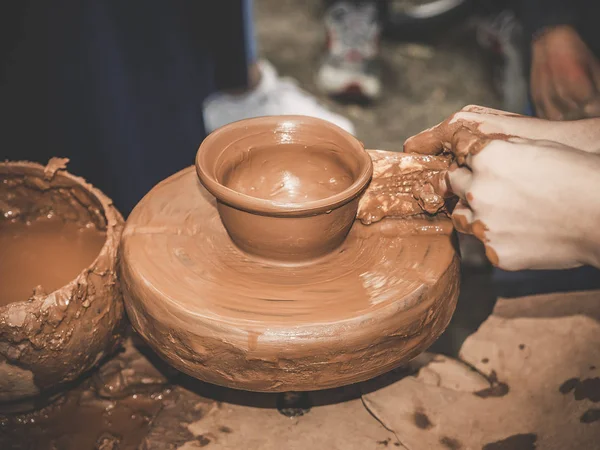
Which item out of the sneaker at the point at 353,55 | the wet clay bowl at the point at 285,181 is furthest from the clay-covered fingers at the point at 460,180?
the sneaker at the point at 353,55

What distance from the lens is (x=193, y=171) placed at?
1.84 metres

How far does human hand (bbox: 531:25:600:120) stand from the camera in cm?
Result: 251

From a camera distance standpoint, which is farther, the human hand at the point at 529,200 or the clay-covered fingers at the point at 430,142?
the clay-covered fingers at the point at 430,142

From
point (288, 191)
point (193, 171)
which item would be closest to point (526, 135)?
point (288, 191)

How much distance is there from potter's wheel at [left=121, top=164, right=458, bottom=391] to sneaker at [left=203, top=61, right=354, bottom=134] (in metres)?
2.07

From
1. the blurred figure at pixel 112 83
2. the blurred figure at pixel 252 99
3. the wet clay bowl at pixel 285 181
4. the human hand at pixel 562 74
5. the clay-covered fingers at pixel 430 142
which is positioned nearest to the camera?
the wet clay bowl at pixel 285 181

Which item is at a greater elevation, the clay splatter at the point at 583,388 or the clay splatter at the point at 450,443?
the clay splatter at the point at 583,388

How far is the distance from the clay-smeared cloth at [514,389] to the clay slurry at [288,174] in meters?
0.66

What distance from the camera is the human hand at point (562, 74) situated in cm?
251

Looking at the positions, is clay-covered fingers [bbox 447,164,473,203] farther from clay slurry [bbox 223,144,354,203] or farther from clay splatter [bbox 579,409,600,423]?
clay splatter [bbox 579,409,600,423]

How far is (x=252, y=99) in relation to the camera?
3.80 m

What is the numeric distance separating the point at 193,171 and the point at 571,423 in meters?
1.43

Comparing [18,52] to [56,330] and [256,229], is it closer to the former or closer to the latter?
[56,330]

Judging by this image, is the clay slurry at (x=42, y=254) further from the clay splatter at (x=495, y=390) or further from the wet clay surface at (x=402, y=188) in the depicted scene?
the clay splatter at (x=495, y=390)
